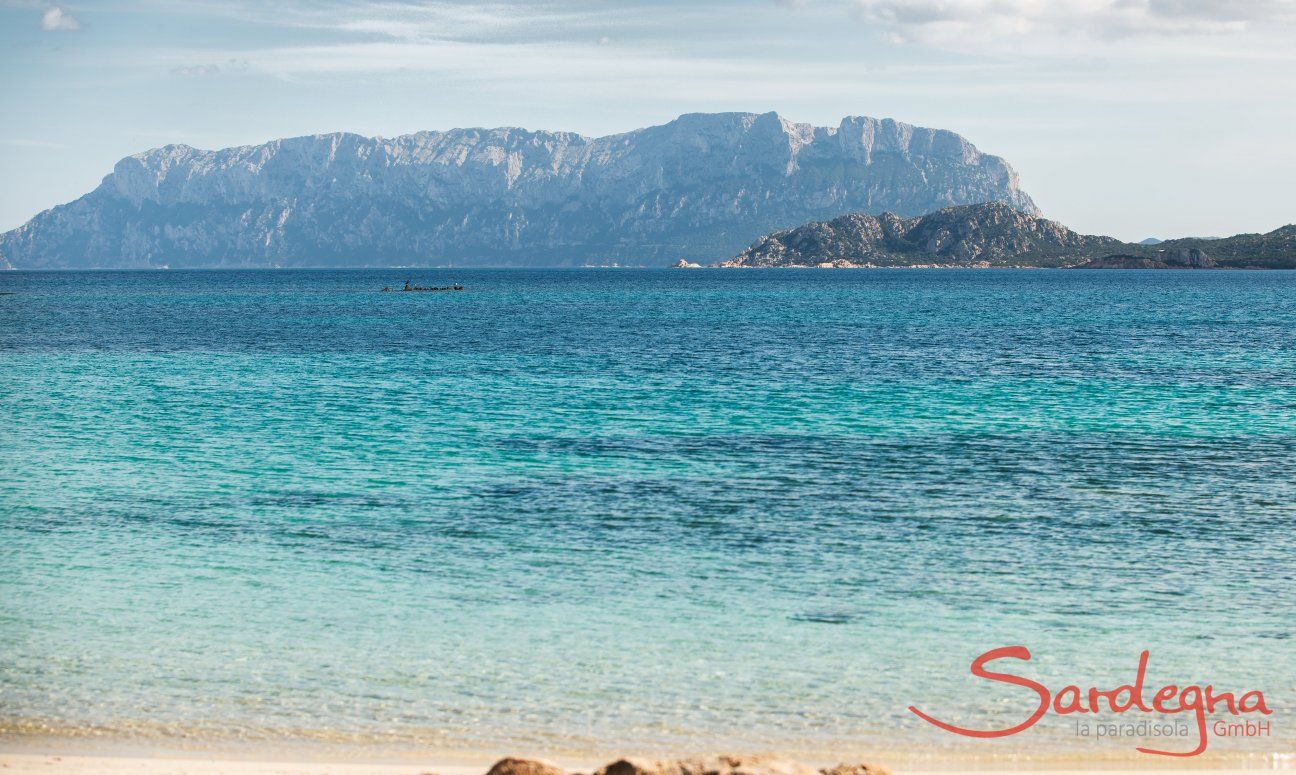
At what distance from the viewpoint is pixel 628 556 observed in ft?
79.8

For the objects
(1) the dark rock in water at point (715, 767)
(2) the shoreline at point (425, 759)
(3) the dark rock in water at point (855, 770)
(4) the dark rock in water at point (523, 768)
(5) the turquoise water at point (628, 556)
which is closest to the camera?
(1) the dark rock in water at point (715, 767)

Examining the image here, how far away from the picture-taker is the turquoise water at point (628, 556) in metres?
16.6

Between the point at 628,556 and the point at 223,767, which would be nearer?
the point at 223,767

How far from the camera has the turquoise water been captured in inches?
654

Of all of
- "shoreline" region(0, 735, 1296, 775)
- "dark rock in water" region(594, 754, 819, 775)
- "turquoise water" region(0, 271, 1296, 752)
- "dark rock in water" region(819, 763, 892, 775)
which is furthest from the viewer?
"turquoise water" region(0, 271, 1296, 752)

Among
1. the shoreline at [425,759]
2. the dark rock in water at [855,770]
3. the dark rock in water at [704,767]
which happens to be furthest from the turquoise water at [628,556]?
the dark rock in water at [704,767]

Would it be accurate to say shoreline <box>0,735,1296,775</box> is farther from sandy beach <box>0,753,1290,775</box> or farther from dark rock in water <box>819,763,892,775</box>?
dark rock in water <box>819,763,892,775</box>

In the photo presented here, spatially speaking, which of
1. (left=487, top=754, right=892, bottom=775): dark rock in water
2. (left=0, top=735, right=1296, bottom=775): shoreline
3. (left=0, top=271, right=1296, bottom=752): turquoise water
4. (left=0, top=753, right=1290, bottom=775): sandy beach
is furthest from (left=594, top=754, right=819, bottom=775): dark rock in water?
(left=0, top=271, right=1296, bottom=752): turquoise water

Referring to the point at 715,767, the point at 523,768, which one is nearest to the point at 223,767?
the point at 523,768

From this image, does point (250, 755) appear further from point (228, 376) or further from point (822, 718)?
point (228, 376)

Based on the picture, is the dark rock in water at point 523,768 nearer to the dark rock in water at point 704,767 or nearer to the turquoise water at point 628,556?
the dark rock in water at point 704,767

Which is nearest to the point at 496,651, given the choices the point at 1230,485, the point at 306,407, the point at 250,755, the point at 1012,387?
the point at 250,755

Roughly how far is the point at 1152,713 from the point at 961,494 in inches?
556

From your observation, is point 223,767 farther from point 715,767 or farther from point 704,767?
point 715,767
